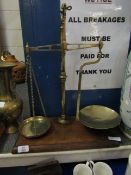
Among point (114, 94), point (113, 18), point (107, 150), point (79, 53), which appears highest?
point (113, 18)

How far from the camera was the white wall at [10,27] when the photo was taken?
1.70m

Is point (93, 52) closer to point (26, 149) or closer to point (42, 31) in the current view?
point (42, 31)

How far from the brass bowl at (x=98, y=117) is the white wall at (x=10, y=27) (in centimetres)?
119

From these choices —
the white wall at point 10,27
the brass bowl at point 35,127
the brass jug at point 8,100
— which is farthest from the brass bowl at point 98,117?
the white wall at point 10,27

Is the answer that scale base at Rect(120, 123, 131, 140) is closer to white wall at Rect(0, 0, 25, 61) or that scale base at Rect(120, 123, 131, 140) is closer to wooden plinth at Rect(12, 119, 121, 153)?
wooden plinth at Rect(12, 119, 121, 153)

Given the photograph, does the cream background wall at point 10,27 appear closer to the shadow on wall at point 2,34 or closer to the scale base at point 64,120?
the shadow on wall at point 2,34

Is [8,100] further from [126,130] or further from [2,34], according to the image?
[2,34]

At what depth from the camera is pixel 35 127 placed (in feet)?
2.55

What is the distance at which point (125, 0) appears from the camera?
2.36 feet

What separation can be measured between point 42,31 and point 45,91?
24 centimetres

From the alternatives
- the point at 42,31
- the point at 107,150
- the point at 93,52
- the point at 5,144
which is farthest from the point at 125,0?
the point at 5,144

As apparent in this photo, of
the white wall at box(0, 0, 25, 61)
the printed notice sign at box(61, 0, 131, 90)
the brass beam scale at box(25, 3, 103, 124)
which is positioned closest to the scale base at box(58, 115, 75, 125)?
the brass beam scale at box(25, 3, 103, 124)

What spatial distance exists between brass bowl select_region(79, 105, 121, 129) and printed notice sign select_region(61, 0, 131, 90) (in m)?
0.09

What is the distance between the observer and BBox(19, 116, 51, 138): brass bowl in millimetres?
746
